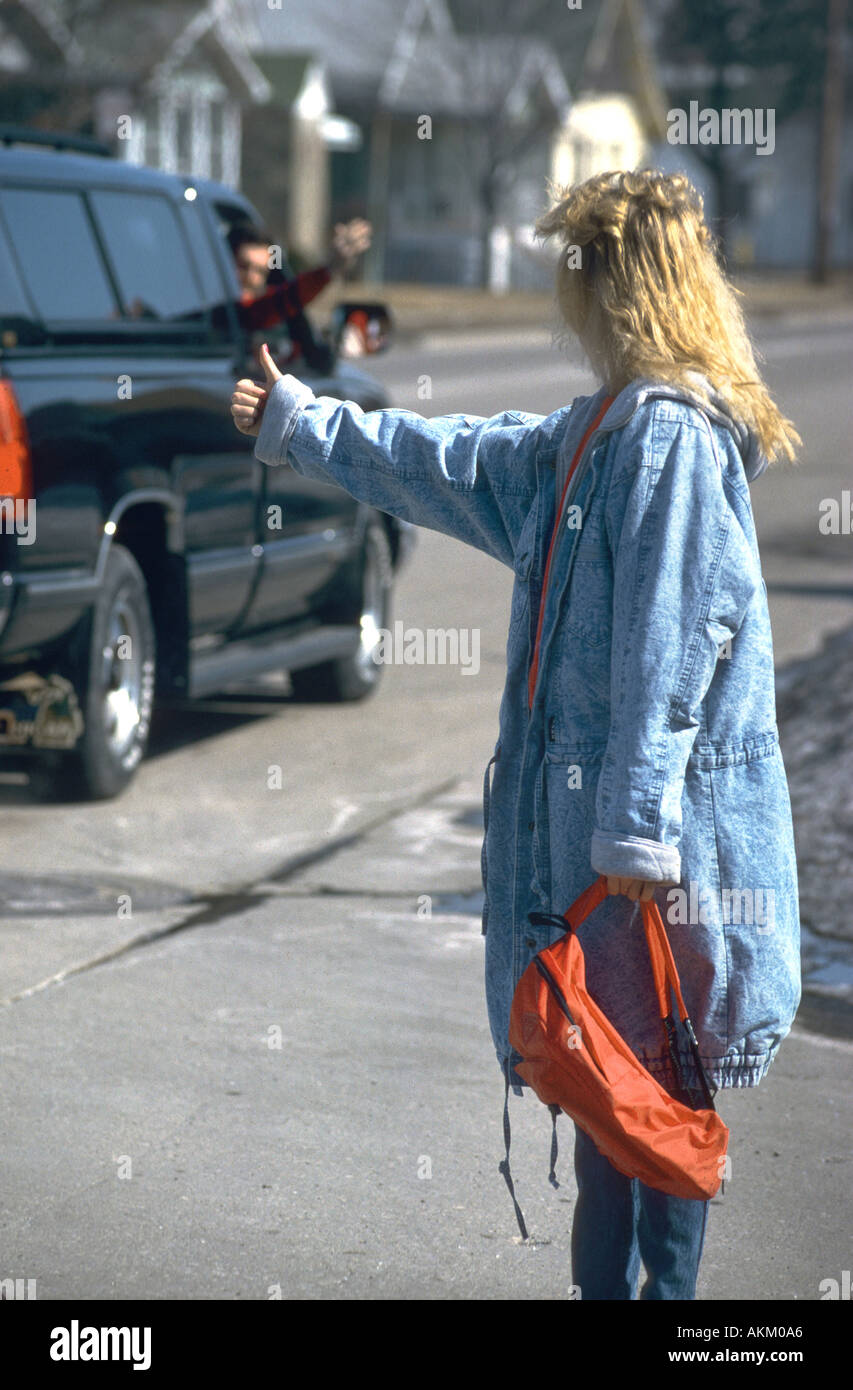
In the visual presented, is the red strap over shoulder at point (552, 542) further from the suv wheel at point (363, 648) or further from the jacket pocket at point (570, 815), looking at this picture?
the suv wheel at point (363, 648)

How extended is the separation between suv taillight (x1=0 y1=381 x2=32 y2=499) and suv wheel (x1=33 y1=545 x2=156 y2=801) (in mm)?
619

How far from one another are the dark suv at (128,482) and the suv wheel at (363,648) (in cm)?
34

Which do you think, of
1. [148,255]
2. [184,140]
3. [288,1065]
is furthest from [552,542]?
[184,140]

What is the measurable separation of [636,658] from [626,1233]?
36.8 inches

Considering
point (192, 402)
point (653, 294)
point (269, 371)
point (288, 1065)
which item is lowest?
point (288, 1065)

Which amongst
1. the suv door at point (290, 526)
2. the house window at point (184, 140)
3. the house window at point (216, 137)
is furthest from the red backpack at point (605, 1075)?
the house window at point (216, 137)

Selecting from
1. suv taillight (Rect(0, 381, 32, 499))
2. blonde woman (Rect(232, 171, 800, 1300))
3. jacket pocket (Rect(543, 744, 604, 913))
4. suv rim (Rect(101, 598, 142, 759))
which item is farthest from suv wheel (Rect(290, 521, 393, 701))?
jacket pocket (Rect(543, 744, 604, 913))

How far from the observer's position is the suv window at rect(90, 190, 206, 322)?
23.6 feet

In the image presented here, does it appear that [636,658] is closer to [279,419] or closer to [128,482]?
[279,419]

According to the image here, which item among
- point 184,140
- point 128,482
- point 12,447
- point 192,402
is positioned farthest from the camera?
point 184,140

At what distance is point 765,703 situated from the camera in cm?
300

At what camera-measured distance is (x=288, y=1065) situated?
4617 mm
